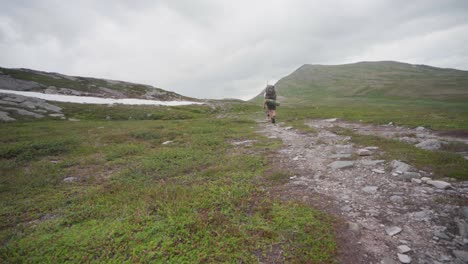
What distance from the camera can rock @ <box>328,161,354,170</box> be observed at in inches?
324

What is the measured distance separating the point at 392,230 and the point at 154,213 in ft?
20.3

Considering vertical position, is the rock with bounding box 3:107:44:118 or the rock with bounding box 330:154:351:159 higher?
the rock with bounding box 3:107:44:118

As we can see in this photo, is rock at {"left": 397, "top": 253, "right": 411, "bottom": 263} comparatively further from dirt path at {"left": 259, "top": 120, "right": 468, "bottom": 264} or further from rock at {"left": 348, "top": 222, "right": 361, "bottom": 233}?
rock at {"left": 348, "top": 222, "right": 361, "bottom": 233}

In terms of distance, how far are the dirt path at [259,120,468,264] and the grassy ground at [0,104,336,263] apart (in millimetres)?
656

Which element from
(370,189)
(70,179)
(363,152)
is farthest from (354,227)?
(70,179)

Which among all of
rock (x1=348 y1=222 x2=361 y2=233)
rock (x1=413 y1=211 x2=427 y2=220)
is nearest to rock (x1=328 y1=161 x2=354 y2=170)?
rock (x1=413 y1=211 x2=427 y2=220)

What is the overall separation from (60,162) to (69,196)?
552 centimetres

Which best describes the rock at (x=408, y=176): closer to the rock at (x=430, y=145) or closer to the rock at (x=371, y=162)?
the rock at (x=371, y=162)

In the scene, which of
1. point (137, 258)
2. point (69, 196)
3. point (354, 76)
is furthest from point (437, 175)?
point (354, 76)

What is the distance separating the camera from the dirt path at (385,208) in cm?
389

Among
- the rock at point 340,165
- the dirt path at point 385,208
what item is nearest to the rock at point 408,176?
the dirt path at point 385,208

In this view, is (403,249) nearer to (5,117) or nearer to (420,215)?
(420,215)

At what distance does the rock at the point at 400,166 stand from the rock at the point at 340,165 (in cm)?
141

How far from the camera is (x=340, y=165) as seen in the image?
838 centimetres
